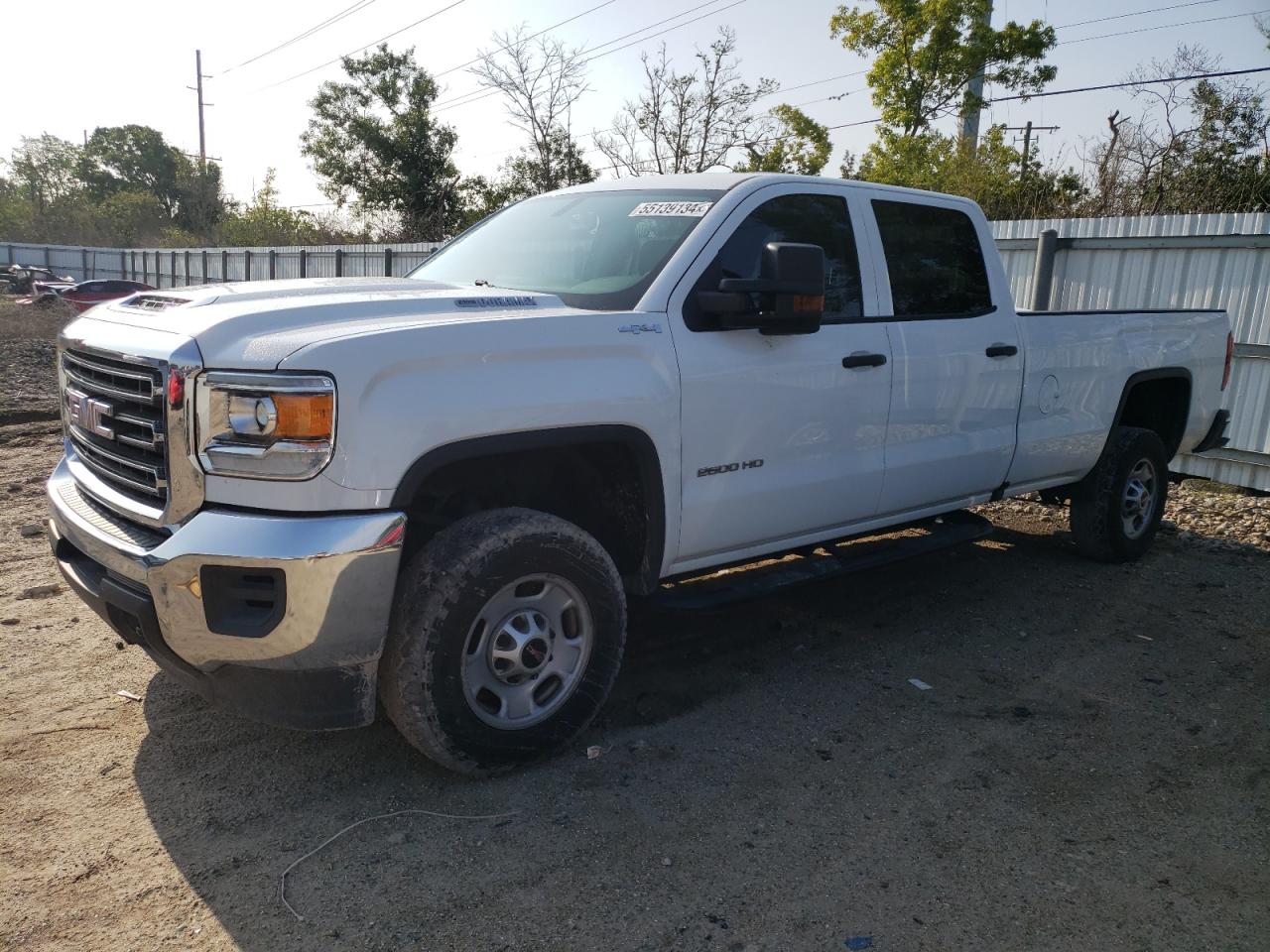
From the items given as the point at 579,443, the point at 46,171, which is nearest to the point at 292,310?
the point at 579,443

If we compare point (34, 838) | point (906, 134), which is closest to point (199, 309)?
point (34, 838)

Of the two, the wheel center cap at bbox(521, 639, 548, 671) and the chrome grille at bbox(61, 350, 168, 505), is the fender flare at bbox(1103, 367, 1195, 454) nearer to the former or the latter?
the wheel center cap at bbox(521, 639, 548, 671)

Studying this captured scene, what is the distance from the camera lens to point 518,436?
3.22m

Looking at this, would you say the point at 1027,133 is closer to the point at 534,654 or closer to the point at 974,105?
the point at 974,105

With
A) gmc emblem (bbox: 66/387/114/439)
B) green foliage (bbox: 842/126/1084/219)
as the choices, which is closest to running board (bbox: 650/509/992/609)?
gmc emblem (bbox: 66/387/114/439)

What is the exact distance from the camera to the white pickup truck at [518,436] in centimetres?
284

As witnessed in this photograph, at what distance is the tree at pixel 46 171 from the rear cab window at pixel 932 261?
7345 cm

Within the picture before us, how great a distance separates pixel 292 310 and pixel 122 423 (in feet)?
2.33

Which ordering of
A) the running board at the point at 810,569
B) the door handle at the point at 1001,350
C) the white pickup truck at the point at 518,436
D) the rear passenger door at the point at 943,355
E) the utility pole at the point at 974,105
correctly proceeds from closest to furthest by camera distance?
the white pickup truck at the point at 518,436 < the running board at the point at 810,569 < the rear passenger door at the point at 943,355 < the door handle at the point at 1001,350 < the utility pole at the point at 974,105

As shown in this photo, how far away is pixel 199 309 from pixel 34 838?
1717mm

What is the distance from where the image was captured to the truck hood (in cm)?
290

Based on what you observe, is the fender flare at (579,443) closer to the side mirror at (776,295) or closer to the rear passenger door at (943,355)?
the side mirror at (776,295)

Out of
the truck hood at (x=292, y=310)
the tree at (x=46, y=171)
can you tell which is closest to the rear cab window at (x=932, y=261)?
the truck hood at (x=292, y=310)

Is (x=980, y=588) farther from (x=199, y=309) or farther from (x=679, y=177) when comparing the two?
(x=199, y=309)
